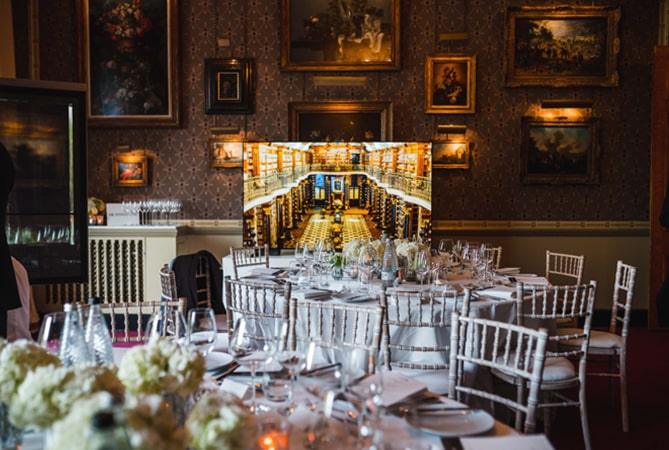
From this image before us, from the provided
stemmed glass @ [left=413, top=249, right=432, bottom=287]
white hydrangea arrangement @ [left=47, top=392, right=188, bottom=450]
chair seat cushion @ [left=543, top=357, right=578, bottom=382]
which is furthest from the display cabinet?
white hydrangea arrangement @ [left=47, top=392, right=188, bottom=450]

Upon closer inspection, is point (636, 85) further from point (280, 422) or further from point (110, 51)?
point (280, 422)

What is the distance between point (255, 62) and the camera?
695cm

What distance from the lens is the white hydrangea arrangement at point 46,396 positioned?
46.3 inches

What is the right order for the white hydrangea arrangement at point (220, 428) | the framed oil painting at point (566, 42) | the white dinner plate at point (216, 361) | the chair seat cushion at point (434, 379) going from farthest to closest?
the framed oil painting at point (566, 42) < the chair seat cushion at point (434, 379) < the white dinner plate at point (216, 361) < the white hydrangea arrangement at point (220, 428)

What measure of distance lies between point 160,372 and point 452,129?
600 cm

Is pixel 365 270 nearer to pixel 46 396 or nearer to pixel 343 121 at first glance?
pixel 46 396

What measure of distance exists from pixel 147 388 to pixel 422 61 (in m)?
6.16

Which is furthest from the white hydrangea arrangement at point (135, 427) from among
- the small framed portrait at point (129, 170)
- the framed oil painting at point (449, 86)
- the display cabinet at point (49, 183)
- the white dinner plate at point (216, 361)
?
the small framed portrait at point (129, 170)

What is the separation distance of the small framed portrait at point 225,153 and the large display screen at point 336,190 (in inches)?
19.3

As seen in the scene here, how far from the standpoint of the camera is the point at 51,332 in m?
1.65

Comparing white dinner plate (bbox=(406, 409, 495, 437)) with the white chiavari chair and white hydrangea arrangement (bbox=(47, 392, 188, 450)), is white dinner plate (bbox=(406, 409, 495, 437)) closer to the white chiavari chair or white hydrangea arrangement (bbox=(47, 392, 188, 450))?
the white chiavari chair

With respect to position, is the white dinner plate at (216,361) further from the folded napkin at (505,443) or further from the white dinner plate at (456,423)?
the folded napkin at (505,443)

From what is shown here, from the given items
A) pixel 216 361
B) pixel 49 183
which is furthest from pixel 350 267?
pixel 49 183

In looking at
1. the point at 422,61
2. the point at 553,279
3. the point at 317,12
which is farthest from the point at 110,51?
the point at 553,279
